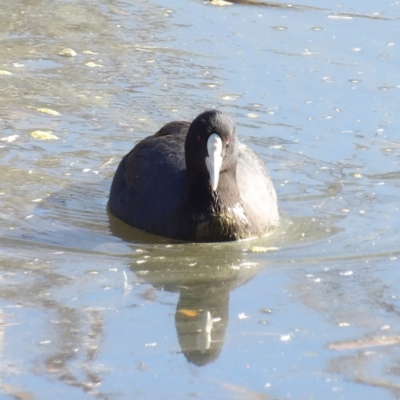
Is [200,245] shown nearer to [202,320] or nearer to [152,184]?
[152,184]

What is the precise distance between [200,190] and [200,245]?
12.8 inches

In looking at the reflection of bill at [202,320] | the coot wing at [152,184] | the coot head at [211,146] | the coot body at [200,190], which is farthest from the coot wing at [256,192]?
the reflection of bill at [202,320]

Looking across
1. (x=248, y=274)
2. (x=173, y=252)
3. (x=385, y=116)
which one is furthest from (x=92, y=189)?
(x=385, y=116)

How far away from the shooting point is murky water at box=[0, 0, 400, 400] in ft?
13.2

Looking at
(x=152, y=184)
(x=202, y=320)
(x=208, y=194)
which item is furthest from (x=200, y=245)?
(x=202, y=320)

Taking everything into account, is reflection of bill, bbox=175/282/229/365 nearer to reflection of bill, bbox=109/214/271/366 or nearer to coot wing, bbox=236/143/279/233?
reflection of bill, bbox=109/214/271/366

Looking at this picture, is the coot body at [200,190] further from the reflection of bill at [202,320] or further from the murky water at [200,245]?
the reflection of bill at [202,320]

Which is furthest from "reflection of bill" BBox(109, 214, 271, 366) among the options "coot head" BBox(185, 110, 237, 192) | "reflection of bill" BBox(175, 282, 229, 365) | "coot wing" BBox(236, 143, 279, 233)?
"coot head" BBox(185, 110, 237, 192)

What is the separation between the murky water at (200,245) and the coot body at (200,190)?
0.14 metres

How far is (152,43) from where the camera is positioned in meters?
9.65

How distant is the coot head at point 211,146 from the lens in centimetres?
558

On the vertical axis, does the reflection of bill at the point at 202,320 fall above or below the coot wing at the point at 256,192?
above

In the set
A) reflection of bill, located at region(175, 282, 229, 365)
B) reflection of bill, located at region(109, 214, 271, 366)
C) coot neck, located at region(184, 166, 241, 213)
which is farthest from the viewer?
coot neck, located at region(184, 166, 241, 213)

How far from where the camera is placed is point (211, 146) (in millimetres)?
5566
